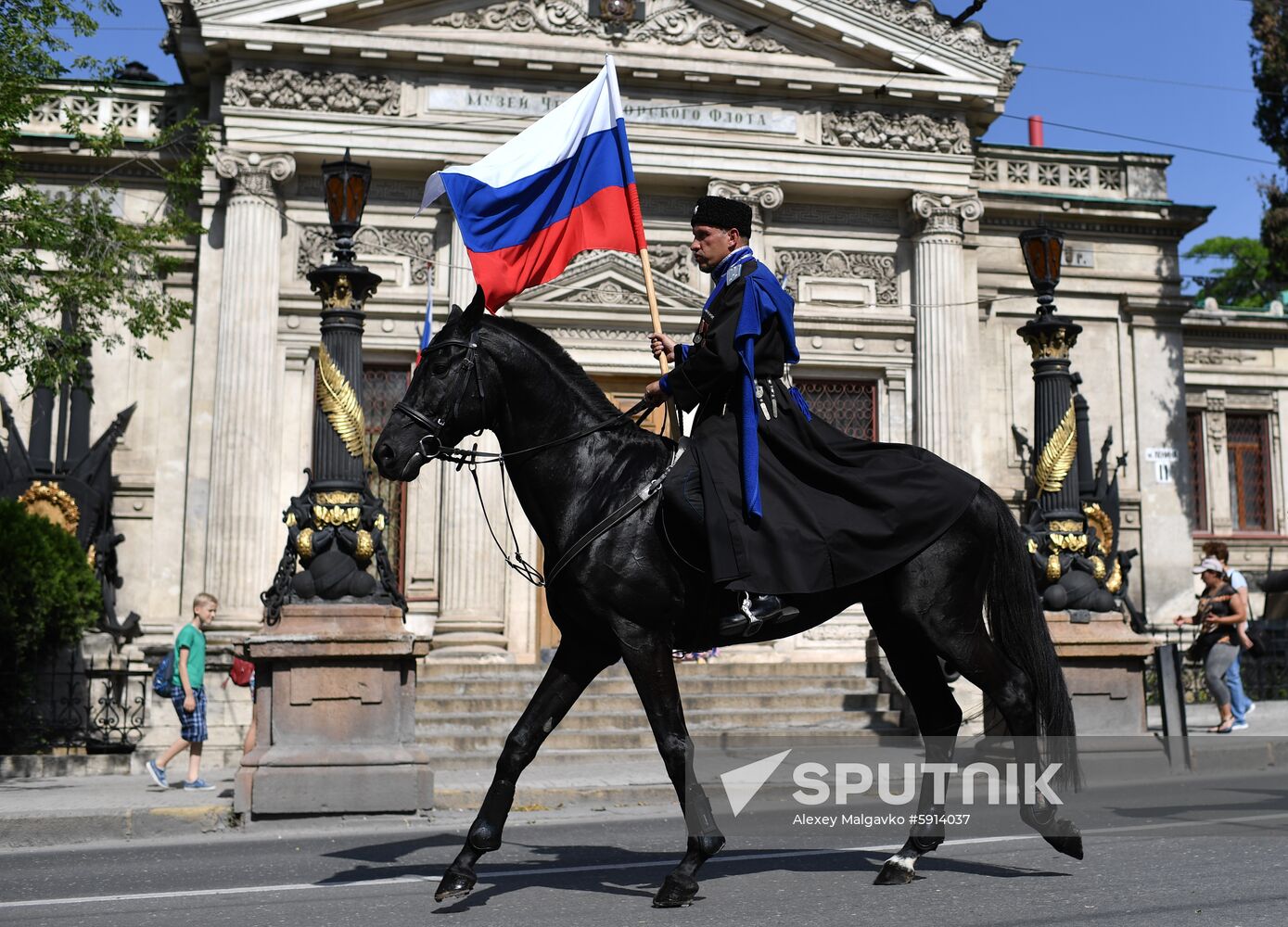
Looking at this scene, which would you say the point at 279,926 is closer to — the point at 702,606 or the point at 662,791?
the point at 702,606

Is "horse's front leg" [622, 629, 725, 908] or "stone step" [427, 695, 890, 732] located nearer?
"horse's front leg" [622, 629, 725, 908]

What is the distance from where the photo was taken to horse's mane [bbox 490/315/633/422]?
7.16 metres

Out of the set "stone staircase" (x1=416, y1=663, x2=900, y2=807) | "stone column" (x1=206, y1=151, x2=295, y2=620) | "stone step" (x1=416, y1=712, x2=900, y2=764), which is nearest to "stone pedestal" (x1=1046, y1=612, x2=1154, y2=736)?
"stone staircase" (x1=416, y1=663, x2=900, y2=807)

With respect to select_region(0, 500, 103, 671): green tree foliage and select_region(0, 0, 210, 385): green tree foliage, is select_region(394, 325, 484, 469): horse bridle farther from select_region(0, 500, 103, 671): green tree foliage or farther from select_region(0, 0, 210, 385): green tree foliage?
select_region(0, 500, 103, 671): green tree foliage

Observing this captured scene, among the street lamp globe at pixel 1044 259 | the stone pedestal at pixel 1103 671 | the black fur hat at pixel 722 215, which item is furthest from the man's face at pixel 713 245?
the street lamp globe at pixel 1044 259

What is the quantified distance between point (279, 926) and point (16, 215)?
12.5m

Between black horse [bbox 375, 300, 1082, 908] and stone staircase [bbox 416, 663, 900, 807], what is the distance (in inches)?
258

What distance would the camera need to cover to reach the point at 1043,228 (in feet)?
50.4

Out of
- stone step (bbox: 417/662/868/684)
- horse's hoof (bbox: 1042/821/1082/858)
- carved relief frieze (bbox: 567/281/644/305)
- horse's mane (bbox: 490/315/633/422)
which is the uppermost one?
carved relief frieze (bbox: 567/281/644/305)

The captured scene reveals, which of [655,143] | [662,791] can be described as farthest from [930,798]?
[655,143]

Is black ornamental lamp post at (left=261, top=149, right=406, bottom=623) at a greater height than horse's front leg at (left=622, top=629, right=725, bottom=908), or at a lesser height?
greater

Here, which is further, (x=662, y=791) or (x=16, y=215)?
(x=16, y=215)

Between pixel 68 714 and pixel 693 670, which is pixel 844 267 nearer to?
pixel 693 670

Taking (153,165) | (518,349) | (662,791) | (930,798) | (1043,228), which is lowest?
(662,791)
